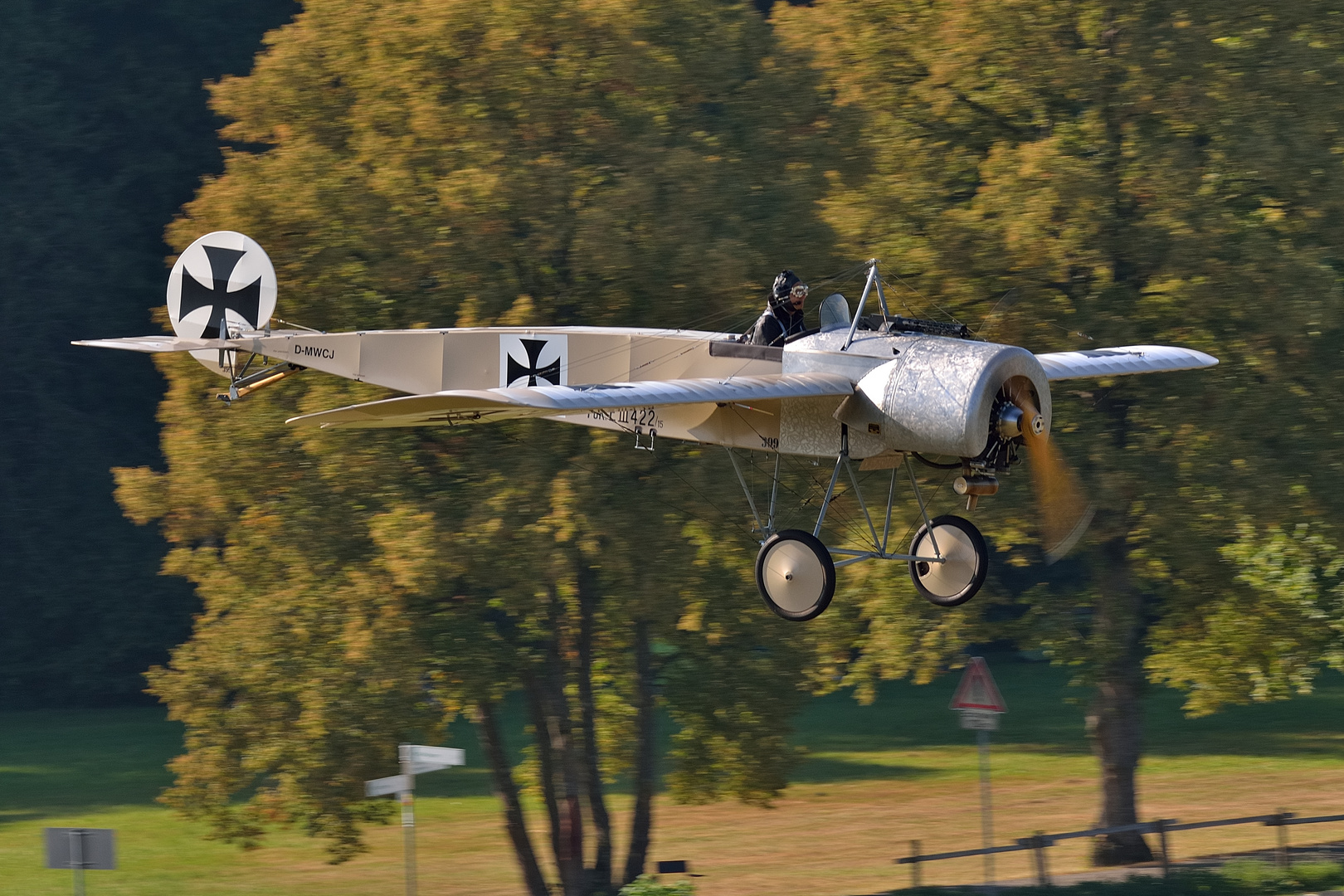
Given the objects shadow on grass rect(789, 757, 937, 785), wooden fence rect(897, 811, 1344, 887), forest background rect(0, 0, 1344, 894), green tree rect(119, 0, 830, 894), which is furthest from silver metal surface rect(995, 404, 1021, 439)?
shadow on grass rect(789, 757, 937, 785)

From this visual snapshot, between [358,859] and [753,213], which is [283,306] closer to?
[753,213]

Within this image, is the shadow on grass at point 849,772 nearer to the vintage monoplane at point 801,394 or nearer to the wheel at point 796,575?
the vintage monoplane at point 801,394

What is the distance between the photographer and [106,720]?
5406 centimetres

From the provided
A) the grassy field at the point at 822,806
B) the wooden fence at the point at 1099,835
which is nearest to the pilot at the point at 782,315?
the wooden fence at the point at 1099,835

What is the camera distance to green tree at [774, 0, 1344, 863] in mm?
22469

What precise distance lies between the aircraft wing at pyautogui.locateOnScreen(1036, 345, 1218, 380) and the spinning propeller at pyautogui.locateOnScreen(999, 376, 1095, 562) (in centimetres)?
181

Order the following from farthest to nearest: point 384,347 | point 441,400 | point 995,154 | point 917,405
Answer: point 995,154, point 384,347, point 917,405, point 441,400

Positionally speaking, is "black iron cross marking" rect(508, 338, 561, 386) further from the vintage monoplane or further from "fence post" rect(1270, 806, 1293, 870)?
"fence post" rect(1270, 806, 1293, 870)

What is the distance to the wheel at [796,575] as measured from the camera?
1457 centimetres

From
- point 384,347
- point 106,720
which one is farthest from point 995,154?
point 106,720

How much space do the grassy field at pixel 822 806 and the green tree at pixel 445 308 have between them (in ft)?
22.4

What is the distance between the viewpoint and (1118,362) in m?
17.4

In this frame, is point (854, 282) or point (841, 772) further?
point (841, 772)

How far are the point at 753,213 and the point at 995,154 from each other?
400 centimetres
